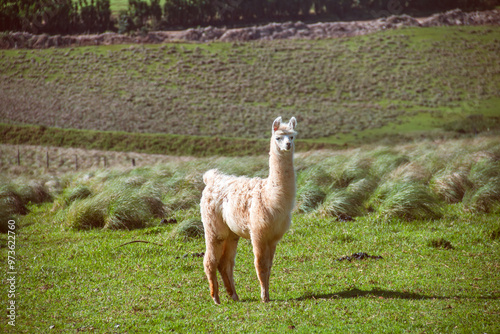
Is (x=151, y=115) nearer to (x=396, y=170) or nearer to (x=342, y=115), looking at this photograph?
(x=342, y=115)

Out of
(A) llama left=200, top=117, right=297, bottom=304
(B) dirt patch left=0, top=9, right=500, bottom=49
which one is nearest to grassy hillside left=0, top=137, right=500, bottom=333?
(A) llama left=200, top=117, right=297, bottom=304

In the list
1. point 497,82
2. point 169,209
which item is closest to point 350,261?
point 169,209

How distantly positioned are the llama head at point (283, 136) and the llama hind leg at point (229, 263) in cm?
170

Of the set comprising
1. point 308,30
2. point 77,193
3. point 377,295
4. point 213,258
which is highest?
point 308,30

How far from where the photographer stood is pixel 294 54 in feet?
213

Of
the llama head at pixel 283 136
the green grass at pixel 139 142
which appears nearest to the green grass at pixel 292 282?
the llama head at pixel 283 136

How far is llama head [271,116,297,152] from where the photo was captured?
609cm

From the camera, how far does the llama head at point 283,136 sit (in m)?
6.09

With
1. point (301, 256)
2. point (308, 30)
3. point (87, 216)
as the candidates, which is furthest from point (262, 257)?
point (308, 30)

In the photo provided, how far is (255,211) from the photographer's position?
6488 millimetres

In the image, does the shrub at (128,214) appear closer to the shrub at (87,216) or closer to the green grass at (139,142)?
the shrub at (87,216)

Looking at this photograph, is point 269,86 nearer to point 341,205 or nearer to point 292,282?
point 341,205

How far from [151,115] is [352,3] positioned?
49.1 meters

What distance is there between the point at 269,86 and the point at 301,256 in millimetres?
47911
